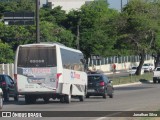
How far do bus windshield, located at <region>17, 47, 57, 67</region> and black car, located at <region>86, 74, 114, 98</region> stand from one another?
8179 mm

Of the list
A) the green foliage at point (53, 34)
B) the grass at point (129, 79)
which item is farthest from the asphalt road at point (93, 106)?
the green foliage at point (53, 34)

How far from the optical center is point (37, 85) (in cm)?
3319

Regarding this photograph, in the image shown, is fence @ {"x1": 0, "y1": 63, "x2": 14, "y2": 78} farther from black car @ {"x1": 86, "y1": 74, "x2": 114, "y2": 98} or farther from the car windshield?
black car @ {"x1": 86, "y1": 74, "x2": 114, "y2": 98}

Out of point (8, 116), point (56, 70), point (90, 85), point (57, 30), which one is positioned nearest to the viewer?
point (8, 116)

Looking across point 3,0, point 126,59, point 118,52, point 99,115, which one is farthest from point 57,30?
point 99,115

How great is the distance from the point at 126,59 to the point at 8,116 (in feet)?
313

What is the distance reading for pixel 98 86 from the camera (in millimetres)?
40969

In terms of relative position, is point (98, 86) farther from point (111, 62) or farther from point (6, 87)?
point (111, 62)

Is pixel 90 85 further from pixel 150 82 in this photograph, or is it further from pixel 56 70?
pixel 150 82

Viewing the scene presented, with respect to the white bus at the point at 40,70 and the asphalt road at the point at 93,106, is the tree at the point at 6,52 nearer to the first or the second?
the asphalt road at the point at 93,106

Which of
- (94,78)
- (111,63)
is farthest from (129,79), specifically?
(111,63)

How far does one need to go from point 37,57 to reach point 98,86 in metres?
8.47

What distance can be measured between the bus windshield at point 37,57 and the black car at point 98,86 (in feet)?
26.8

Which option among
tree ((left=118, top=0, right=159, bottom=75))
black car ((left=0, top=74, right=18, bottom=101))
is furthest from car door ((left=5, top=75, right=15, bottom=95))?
tree ((left=118, top=0, right=159, bottom=75))
